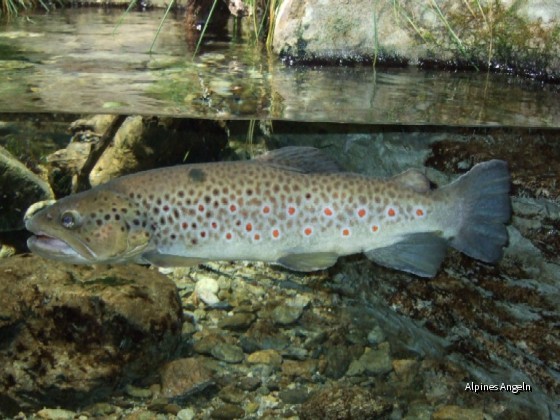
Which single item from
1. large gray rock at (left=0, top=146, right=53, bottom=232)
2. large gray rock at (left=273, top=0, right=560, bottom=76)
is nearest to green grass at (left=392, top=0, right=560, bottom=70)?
large gray rock at (left=273, top=0, right=560, bottom=76)

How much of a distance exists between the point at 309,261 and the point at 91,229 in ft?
4.57

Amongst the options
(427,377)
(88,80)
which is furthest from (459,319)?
(88,80)

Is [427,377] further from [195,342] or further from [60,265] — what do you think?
[60,265]

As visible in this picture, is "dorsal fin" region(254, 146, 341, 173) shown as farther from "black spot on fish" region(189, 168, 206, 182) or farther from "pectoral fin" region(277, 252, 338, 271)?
"pectoral fin" region(277, 252, 338, 271)

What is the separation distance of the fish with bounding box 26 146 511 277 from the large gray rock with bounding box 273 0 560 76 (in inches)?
126

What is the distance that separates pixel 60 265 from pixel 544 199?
3.62m

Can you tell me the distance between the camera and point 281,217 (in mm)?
3830

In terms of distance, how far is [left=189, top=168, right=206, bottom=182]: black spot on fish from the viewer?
3.90 m

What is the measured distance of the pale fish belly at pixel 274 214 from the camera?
3.77 meters

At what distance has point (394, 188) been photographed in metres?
3.77

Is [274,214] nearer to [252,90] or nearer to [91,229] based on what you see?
[91,229]

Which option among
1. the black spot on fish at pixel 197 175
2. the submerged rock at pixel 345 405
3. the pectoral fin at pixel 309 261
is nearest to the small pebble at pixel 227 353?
the submerged rock at pixel 345 405

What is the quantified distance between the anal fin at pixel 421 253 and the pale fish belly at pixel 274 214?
0.06 metres

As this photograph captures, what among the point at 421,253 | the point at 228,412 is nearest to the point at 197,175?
the point at 421,253
